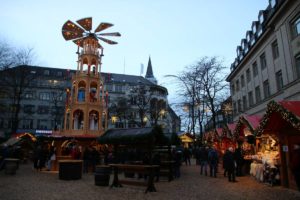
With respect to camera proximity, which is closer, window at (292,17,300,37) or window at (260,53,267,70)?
window at (292,17,300,37)

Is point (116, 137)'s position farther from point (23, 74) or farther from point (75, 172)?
point (23, 74)

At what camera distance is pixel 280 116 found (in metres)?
12.0

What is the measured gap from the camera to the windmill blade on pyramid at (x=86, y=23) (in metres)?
27.1

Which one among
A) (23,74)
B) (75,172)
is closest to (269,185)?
(75,172)

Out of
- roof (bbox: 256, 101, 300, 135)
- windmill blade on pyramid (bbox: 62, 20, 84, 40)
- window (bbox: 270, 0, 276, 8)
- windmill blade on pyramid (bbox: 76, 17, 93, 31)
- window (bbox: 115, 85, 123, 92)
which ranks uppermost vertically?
window (bbox: 115, 85, 123, 92)

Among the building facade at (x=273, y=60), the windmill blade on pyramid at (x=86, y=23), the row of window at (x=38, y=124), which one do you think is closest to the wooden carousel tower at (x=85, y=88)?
the windmill blade on pyramid at (x=86, y=23)

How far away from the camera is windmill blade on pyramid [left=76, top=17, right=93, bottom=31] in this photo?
27109mm

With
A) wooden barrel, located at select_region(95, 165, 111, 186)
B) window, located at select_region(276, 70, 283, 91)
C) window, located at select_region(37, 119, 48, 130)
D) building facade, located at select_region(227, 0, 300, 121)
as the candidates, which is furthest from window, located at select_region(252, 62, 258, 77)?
window, located at select_region(37, 119, 48, 130)

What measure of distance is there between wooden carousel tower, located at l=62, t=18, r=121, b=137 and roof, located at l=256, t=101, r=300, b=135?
18.0m

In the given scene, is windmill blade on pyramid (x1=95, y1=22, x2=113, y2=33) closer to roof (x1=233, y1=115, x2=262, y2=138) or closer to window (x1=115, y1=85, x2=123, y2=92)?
roof (x1=233, y1=115, x2=262, y2=138)

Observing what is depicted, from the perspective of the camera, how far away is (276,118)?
1265 cm

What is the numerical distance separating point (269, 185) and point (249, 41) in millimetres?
25746

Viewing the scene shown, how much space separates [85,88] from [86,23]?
729 cm

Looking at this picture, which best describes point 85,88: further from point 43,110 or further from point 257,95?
point 43,110
